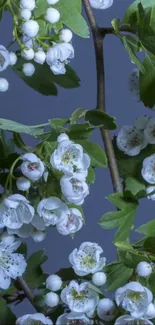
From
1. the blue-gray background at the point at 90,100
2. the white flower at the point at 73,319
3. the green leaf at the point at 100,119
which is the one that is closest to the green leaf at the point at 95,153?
the green leaf at the point at 100,119

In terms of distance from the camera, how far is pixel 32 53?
2.18 ft

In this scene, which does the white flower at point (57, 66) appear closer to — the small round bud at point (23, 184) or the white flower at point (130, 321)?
the small round bud at point (23, 184)

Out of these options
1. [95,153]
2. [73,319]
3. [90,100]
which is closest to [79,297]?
[73,319]

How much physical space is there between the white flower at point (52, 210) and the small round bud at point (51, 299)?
0.07m

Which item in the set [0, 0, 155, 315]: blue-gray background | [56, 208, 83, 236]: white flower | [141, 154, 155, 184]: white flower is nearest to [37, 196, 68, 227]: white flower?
[56, 208, 83, 236]: white flower

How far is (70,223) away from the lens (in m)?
0.65

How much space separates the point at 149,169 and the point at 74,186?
0.13 m

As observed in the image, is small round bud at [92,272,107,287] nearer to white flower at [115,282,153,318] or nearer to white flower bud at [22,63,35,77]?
white flower at [115,282,153,318]

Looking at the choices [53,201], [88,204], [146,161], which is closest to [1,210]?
[53,201]

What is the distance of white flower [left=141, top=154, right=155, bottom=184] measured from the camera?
28.3 inches

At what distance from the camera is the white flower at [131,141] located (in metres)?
0.74

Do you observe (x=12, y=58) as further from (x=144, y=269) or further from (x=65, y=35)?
(x=144, y=269)

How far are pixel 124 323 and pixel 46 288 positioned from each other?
4.4 inches

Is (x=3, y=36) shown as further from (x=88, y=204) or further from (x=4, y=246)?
(x=4, y=246)
